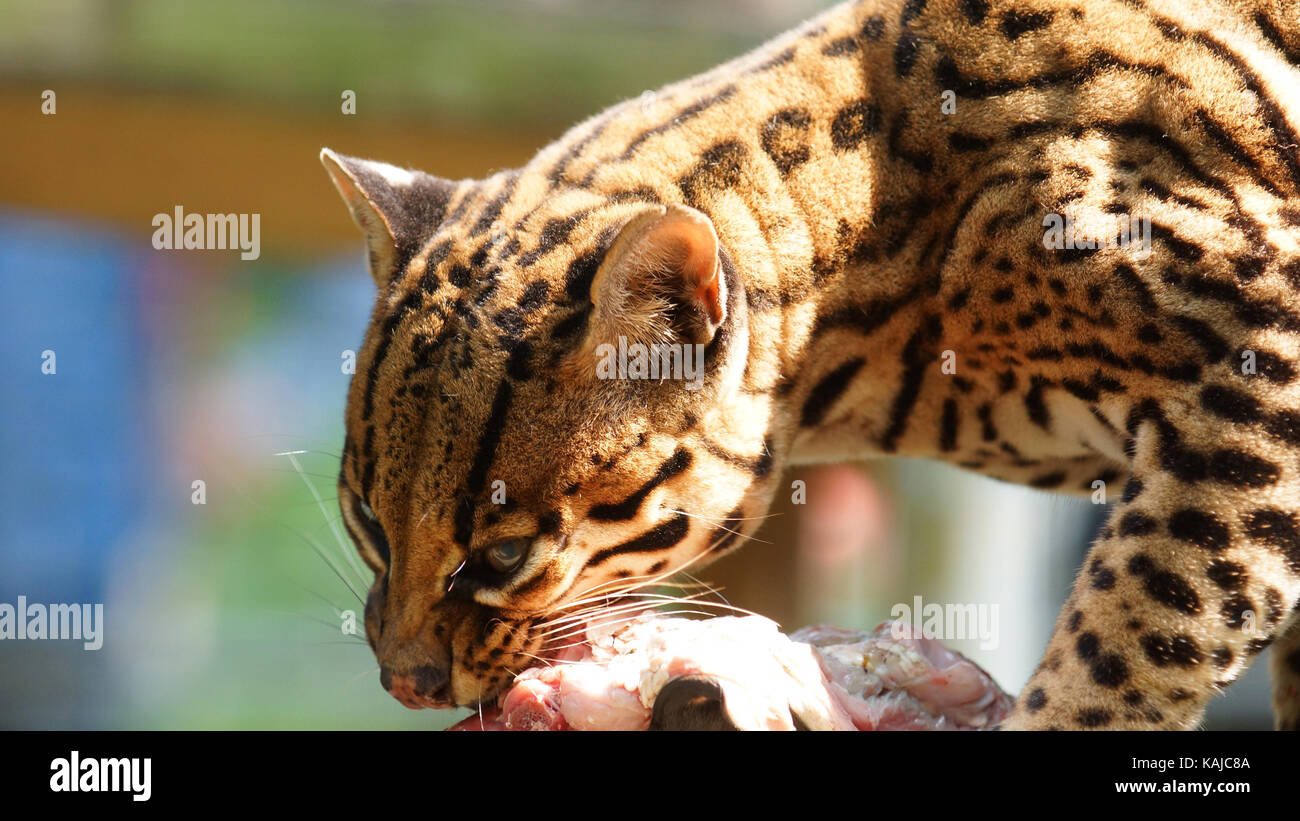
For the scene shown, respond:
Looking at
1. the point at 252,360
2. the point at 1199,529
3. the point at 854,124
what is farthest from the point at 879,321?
the point at 252,360

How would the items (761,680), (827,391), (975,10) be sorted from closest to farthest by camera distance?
1. (761,680)
2. (975,10)
3. (827,391)

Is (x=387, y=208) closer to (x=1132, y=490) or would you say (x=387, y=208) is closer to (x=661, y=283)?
(x=661, y=283)

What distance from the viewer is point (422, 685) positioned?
3502 millimetres

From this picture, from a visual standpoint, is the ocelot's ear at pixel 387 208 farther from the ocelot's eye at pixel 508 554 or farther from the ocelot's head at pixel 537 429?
the ocelot's eye at pixel 508 554

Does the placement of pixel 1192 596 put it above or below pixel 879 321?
below

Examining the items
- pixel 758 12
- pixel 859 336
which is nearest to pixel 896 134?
pixel 859 336

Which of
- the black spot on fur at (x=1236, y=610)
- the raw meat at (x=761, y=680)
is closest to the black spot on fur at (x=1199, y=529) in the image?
the black spot on fur at (x=1236, y=610)

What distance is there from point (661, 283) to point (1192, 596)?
1620 mm

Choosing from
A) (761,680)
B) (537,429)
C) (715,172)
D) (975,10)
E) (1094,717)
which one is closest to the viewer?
(761,680)

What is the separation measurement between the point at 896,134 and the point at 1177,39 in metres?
0.85

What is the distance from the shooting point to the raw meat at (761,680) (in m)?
3.06

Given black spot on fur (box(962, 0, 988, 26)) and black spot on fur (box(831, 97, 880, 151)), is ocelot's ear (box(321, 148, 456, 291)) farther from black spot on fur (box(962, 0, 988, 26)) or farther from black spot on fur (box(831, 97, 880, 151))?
black spot on fur (box(962, 0, 988, 26))

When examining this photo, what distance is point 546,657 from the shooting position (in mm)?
3660
